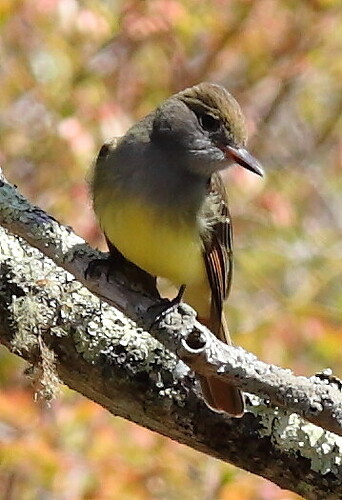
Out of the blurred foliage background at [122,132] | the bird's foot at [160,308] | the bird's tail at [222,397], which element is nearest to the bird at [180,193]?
the bird's foot at [160,308]

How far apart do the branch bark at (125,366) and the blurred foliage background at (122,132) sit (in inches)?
54.8

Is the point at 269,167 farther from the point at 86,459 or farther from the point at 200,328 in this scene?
the point at 200,328

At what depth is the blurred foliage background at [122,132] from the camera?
4.04m

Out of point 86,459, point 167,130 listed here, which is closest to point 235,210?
point 86,459

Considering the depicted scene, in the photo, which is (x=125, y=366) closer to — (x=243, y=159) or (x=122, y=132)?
(x=243, y=159)

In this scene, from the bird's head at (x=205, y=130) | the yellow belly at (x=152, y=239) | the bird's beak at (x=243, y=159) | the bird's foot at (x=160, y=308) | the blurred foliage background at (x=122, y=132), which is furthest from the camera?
the blurred foliage background at (x=122, y=132)

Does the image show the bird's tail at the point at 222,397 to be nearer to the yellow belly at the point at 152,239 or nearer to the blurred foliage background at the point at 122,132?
the yellow belly at the point at 152,239

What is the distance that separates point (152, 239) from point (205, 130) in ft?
1.71

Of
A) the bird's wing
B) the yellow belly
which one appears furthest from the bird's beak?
the yellow belly

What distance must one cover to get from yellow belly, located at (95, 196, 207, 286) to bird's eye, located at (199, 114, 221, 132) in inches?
14.2

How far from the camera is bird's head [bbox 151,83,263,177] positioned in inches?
125

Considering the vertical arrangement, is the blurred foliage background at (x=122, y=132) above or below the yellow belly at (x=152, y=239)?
above

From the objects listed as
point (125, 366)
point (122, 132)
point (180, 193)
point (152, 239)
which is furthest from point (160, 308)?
point (122, 132)

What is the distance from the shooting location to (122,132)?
4.43 m
